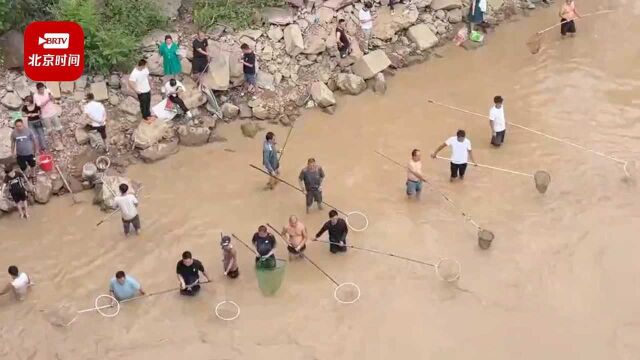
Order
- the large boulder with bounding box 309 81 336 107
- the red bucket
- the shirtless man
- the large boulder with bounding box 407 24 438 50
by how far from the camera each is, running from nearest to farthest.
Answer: the shirtless man
the red bucket
the large boulder with bounding box 309 81 336 107
the large boulder with bounding box 407 24 438 50

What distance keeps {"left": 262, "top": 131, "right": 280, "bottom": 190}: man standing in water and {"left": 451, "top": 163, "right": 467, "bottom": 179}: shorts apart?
3.46 metres

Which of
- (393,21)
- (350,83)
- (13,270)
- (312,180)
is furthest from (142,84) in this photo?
(393,21)

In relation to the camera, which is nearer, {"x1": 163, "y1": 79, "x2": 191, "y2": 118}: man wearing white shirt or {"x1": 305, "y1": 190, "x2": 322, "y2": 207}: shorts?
{"x1": 305, "y1": 190, "x2": 322, "y2": 207}: shorts

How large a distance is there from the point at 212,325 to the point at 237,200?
3109 mm

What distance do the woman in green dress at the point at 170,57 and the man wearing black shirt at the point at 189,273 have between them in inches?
206

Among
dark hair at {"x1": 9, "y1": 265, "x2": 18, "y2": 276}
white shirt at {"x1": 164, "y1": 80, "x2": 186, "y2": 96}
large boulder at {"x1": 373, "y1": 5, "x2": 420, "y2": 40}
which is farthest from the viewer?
large boulder at {"x1": 373, "y1": 5, "x2": 420, "y2": 40}

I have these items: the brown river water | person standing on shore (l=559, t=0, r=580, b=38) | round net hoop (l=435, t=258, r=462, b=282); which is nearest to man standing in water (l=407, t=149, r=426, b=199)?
the brown river water

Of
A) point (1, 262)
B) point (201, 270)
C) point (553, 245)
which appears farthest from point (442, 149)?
point (1, 262)

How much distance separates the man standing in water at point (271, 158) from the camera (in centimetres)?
1527

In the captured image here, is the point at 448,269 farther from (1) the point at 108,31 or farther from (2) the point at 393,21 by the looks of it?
(1) the point at 108,31

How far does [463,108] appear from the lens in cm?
1792

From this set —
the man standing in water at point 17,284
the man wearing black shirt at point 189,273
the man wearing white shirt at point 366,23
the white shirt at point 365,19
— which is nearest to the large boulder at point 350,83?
the man wearing white shirt at point 366,23

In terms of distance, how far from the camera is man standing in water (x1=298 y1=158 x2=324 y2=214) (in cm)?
1467

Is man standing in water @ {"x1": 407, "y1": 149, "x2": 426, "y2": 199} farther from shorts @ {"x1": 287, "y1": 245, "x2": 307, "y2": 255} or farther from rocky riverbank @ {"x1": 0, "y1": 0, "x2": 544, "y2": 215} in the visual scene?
rocky riverbank @ {"x1": 0, "y1": 0, "x2": 544, "y2": 215}
